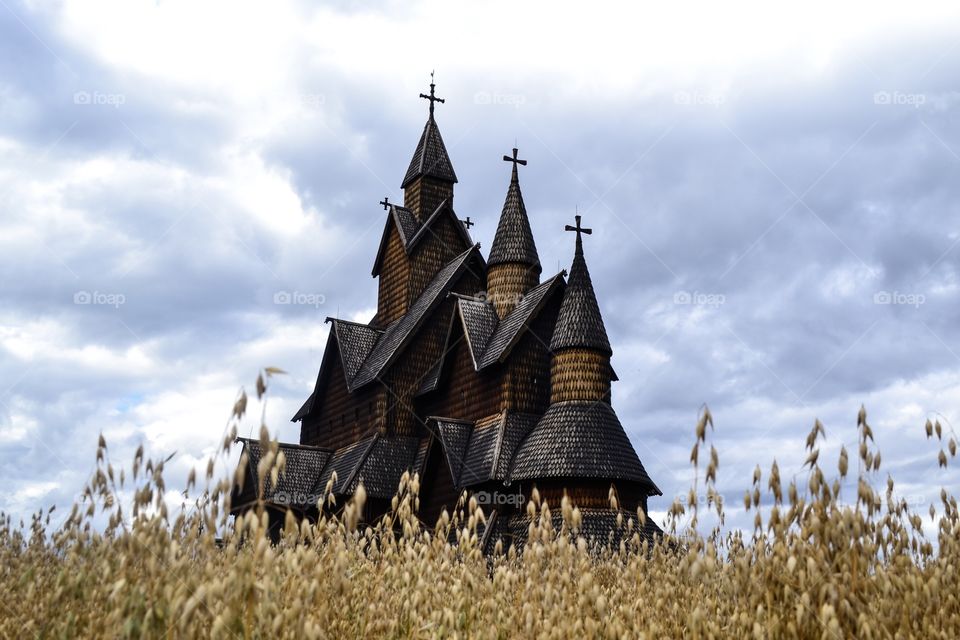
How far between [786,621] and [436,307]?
2692 cm

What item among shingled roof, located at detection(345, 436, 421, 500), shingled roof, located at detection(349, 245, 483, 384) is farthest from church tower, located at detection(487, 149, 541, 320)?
shingled roof, located at detection(345, 436, 421, 500)

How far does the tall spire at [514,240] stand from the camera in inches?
1209

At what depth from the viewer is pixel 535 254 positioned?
3119 centimetres

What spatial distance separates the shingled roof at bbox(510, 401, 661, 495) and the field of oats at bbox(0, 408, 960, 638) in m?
16.6

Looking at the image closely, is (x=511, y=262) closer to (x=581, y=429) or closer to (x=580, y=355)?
(x=580, y=355)

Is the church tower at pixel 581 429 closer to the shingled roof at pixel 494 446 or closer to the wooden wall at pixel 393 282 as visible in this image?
the shingled roof at pixel 494 446

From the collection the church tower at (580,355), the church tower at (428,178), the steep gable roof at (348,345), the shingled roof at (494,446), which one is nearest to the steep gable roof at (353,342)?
the steep gable roof at (348,345)

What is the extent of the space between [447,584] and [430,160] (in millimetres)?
31353

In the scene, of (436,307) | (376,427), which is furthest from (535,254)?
(376,427)

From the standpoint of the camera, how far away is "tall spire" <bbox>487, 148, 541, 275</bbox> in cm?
3072

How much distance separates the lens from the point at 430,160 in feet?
120

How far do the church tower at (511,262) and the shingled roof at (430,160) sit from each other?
6.21 metres

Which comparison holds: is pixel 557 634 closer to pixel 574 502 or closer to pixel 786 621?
pixel 786 621

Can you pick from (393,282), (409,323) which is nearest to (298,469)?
(409,323)
